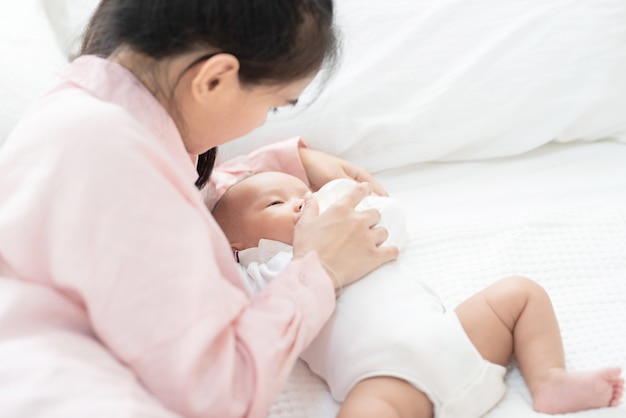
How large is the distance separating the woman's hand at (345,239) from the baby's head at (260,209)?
0.23 feet

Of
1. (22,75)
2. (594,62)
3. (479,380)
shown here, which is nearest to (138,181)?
(479,380)

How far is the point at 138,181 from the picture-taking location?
77 centimetres

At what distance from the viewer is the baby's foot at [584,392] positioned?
0.95 m

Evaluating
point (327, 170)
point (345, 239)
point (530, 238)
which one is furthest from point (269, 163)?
point (530, 238)

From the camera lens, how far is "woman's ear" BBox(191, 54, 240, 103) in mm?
813

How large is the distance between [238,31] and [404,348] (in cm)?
45

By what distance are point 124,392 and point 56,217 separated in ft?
0.63

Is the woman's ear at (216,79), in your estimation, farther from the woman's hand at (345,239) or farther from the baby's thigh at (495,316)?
the baby's thigh at (495,316)

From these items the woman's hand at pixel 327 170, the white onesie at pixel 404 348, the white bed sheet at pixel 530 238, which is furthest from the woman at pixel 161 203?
the woman's hand at pixel 327 170

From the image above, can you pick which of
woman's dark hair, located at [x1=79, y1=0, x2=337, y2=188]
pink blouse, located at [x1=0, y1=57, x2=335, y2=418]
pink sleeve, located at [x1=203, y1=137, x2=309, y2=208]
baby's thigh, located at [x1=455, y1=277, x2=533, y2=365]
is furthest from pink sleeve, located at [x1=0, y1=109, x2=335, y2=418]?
pink sleeve, located at [x1=203, y1=137, x2=309, y2=208]

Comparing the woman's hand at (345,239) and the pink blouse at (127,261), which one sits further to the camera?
the woman's hand at (345,239)

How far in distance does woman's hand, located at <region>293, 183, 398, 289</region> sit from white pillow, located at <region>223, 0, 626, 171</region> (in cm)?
37

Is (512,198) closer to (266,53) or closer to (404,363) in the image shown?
(404,363)

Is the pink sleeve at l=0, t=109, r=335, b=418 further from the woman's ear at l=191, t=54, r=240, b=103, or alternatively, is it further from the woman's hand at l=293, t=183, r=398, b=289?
the woman's hand at l=293, t=183, r=398, b=289
